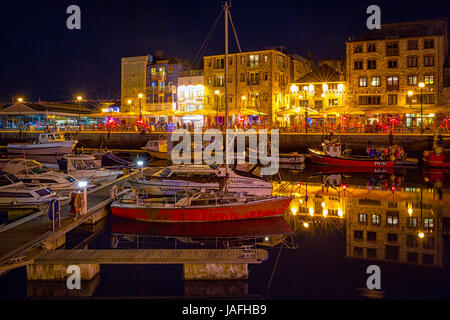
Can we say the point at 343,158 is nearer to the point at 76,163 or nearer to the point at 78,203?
the point at 76,163

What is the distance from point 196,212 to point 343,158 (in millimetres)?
26581

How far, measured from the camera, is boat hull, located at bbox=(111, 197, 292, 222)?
18.4 meters

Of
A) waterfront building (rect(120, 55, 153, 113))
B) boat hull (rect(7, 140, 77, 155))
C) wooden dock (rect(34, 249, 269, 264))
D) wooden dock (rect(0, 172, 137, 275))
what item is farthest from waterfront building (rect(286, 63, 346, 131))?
wooden dock (rect(34, 249, 269, 264))

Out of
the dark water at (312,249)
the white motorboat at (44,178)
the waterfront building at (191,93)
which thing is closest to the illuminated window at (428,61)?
the waterfront building at (191,93)

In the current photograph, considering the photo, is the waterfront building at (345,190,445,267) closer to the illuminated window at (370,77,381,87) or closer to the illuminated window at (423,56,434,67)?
the illuminated window at (370,77,381,87)

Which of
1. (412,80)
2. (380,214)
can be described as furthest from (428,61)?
(380,214)

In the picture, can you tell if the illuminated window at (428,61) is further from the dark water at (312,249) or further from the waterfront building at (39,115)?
the waterfront building at (39,115)

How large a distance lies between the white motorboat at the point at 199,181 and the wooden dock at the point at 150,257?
7827 mm

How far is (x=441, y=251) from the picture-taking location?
15672 mm

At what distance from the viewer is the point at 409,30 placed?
A: 5697 centimetres

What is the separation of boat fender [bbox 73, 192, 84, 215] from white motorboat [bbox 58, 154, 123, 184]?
11.9 metres
